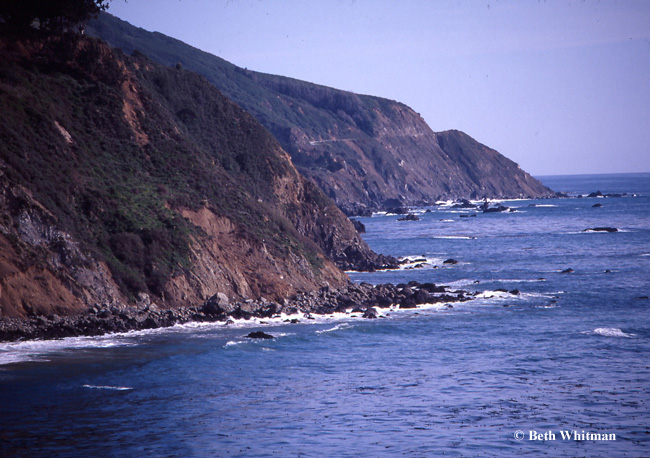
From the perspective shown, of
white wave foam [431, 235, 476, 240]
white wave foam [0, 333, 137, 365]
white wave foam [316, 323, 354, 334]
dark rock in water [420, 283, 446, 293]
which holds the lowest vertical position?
white wave foam [316, 323, 354, 334]

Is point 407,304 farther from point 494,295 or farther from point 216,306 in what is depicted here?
point 216,306

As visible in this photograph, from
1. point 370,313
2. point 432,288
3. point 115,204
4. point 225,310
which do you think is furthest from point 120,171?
point 432,288

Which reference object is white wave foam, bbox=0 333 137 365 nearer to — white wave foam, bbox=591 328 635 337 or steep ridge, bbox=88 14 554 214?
white wave foam, bbox=591 328 635 337

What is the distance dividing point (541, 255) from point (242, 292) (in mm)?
38647

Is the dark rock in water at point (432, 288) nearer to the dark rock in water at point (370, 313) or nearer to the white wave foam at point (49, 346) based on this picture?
the dark rock in water at point (370, 313)

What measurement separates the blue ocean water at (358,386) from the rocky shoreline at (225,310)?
3.04 ft

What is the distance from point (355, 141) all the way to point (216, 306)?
424 feet

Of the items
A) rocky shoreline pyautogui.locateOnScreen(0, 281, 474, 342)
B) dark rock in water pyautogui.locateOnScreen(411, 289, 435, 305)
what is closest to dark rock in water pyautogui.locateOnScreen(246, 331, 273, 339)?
rocky shoreline pyautogui.locateOnScreen(0, 281, 474, 342)

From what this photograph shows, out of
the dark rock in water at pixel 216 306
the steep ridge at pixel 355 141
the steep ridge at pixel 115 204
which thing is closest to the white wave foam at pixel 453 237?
the steep ridge at pixel 115 204

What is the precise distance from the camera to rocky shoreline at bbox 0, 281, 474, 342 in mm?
30438

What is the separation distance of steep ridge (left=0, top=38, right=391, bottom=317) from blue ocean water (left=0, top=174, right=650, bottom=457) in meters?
3.62

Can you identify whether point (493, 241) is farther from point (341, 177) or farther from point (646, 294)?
point (341, 177)

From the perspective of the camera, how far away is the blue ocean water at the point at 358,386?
18.5 m

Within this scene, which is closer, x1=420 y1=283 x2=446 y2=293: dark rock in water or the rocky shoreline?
the rocky shoreline
